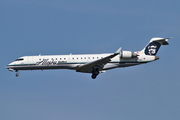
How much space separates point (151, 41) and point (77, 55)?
11.4 meters

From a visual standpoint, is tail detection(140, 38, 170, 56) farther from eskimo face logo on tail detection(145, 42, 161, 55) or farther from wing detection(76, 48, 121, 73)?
wing detection(76, 48, 121, 73)

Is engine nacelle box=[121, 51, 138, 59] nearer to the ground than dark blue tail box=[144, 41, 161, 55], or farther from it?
nearer to the ground

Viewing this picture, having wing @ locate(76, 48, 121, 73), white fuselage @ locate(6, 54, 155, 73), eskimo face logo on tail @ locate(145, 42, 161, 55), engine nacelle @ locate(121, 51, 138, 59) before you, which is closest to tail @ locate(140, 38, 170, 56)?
eskimo face logo on tail @ locate(145, 42, 161, 55)

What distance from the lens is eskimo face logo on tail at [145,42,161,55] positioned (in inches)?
1587

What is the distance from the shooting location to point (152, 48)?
1601 inches

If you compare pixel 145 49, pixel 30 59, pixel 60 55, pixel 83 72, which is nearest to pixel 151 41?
pixel 145 49

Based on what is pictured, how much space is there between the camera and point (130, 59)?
127 ft

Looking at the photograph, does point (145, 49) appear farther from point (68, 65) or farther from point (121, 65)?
point (68, 65)

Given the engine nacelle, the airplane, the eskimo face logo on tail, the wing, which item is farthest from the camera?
the eskimo face logo on tail

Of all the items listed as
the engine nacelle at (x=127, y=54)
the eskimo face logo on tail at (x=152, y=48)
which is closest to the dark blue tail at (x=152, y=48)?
the eskimo face logo on tail at (x=152, y=48)

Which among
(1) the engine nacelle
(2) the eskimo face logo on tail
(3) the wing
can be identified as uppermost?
(2) the eskimo face logo on tail

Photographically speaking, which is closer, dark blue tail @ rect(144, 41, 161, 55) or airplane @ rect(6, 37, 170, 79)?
airplane @ rect(6, 37, 170, 79)

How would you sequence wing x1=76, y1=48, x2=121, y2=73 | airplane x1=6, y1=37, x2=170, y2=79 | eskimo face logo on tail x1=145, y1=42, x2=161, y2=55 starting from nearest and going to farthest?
Answer: wing x1=76, y1=48, x2=121, y2=73 < airplane x1=6, y1=37, x2=170, y2=79 < eskimo face logo on tail x1=145, y1=42, x2=161, y2=55

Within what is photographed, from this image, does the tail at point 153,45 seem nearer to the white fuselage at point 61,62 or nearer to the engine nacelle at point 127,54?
the white fuselage at point 61,62
